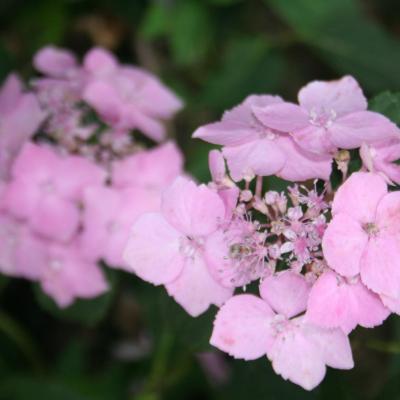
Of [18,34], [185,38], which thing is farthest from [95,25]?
[185,38]

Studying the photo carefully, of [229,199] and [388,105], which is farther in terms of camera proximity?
[388,105]

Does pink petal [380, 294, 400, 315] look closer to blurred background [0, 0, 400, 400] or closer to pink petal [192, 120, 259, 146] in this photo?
pink petal [192, 120, 259, 146]

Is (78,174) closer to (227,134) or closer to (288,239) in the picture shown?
(227,134)

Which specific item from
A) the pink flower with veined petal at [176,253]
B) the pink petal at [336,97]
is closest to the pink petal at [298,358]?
the pink flower with veined petal at [176,253]

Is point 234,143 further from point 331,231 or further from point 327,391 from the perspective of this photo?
point 327,391

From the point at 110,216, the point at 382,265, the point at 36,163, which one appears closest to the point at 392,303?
the point at 382,265
